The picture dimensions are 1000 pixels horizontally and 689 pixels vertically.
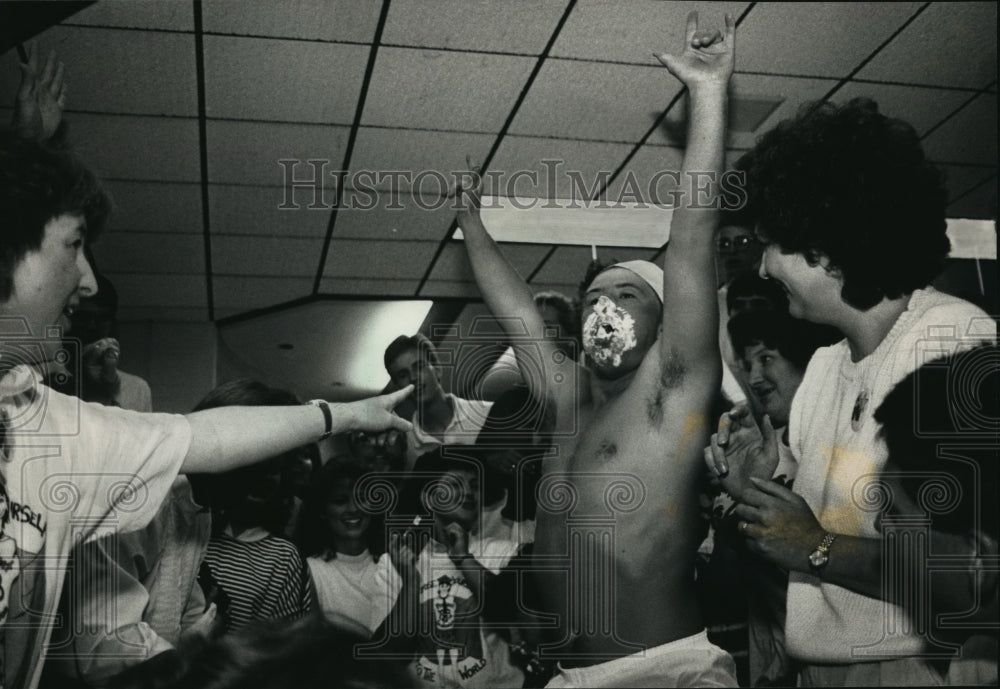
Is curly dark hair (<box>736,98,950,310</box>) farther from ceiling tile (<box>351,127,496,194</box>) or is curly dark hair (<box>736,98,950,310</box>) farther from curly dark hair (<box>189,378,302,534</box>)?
curly dark hair (<box>189,378,302,534</box>)

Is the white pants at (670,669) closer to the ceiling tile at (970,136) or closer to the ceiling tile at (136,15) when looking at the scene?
the ceiling tile at (970,136)

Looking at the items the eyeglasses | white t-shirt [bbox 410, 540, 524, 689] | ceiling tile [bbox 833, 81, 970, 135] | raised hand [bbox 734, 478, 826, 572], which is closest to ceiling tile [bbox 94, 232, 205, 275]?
white t-shirt [bbox 410, 540, 524, 689]

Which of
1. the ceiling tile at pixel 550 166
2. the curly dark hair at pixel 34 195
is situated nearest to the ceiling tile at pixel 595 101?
the ceiling tile at pixel 550 166

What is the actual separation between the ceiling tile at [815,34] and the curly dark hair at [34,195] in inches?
65.5

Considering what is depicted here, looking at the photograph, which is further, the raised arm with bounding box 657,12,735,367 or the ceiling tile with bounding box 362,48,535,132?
the ceiling tile with bounding box 362,48,535,132

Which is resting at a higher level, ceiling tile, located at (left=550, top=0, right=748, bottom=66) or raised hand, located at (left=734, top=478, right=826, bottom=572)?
ceiling tile, located at (left=550, top=0, right=748, bottom=66)

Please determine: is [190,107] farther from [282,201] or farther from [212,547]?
[212,547]

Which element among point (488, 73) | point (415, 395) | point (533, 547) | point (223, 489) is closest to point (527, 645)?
point (533, 547)

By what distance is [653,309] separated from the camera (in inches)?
93.4

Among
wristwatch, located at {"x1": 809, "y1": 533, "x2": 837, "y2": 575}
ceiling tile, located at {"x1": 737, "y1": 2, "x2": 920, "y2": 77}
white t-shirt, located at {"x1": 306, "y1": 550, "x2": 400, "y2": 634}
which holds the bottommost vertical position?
white t-shirt, located at {"x1": 306, "y1": 550, "x2": 400, "y2": 634}

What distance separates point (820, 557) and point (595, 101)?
4.16 ft

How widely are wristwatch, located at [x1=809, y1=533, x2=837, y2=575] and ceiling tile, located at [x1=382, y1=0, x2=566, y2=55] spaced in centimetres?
138

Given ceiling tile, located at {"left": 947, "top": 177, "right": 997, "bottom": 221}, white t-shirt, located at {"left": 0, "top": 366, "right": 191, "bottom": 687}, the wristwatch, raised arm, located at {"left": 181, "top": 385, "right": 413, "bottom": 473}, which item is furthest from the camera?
ceiling tile, located at {"left": 947, "top": 177, "right": 997, "bottom": 221}

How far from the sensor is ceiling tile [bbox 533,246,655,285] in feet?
8.04
